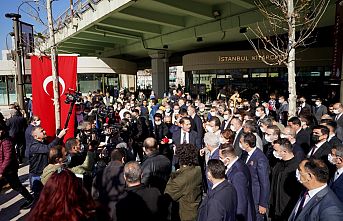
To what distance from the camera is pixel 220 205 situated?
295 centimetres

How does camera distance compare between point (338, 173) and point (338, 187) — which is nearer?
point (338, 187)

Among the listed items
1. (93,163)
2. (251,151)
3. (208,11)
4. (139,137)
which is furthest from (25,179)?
(208,11)

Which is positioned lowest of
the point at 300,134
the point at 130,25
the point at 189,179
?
the point at 189,179

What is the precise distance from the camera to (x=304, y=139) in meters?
5.69

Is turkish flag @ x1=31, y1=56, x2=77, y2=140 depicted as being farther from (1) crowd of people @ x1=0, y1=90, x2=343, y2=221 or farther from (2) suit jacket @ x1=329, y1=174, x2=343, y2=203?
(2) suit jacket @ x1=329, y1=174, x2=343, y2=203

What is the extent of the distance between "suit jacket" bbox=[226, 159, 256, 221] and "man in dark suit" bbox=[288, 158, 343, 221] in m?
0.63

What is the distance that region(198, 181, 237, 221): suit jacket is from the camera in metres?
2.92

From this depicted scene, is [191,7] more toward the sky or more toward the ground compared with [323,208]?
more toward the sky

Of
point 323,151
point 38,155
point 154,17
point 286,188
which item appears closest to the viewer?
point 286,188

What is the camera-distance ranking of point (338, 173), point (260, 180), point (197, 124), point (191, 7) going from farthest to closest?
point (191, 7)
point (197, 124)
point (260, 180)
point (338, 173)

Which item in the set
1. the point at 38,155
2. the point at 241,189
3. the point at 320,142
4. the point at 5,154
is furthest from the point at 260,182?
the point at 5,154

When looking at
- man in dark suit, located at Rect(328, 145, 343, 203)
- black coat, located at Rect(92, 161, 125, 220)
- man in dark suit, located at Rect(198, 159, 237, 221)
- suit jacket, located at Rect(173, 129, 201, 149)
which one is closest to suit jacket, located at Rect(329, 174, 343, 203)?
man in dark suit, located at Rect(328, 145, 343, 203)

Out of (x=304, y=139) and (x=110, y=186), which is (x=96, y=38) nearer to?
(x=304, y=139)

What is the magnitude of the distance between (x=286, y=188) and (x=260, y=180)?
1.24 feet
